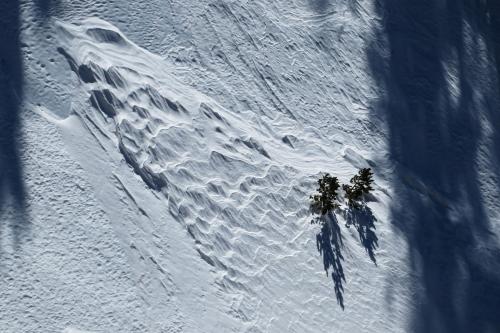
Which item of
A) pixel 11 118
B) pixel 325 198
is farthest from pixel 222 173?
pixel 11 118

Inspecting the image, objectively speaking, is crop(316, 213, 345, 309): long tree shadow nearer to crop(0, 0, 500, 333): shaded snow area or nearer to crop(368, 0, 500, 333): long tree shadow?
crop(0, 0, 500, 333): shaded snow area

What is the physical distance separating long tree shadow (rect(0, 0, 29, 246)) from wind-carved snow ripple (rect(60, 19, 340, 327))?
322 millimetres

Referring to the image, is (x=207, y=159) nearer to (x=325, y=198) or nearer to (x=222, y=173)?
(x=222, y=173)

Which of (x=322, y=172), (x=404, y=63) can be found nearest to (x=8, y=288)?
(x=322, y=172)

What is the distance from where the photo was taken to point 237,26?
5406mm

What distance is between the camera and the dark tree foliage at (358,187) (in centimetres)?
497

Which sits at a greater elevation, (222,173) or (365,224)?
(222,173)

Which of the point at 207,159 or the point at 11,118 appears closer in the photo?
the point at 11,118

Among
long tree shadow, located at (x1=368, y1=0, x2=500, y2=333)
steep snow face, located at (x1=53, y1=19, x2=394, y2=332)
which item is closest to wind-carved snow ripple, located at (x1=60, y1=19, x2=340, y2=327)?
steep snow face, located at (x1=53, y1=19, x2=394, y2=332)

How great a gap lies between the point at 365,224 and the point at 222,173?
3.32 feet

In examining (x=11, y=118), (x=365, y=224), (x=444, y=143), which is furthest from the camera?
(x=444, y=143)

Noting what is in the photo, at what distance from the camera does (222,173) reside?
188 inches

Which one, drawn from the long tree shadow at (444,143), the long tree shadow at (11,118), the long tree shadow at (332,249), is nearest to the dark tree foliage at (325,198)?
the long tree shadow at (332,249)

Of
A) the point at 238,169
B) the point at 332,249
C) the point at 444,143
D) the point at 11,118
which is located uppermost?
the point at 11,118
